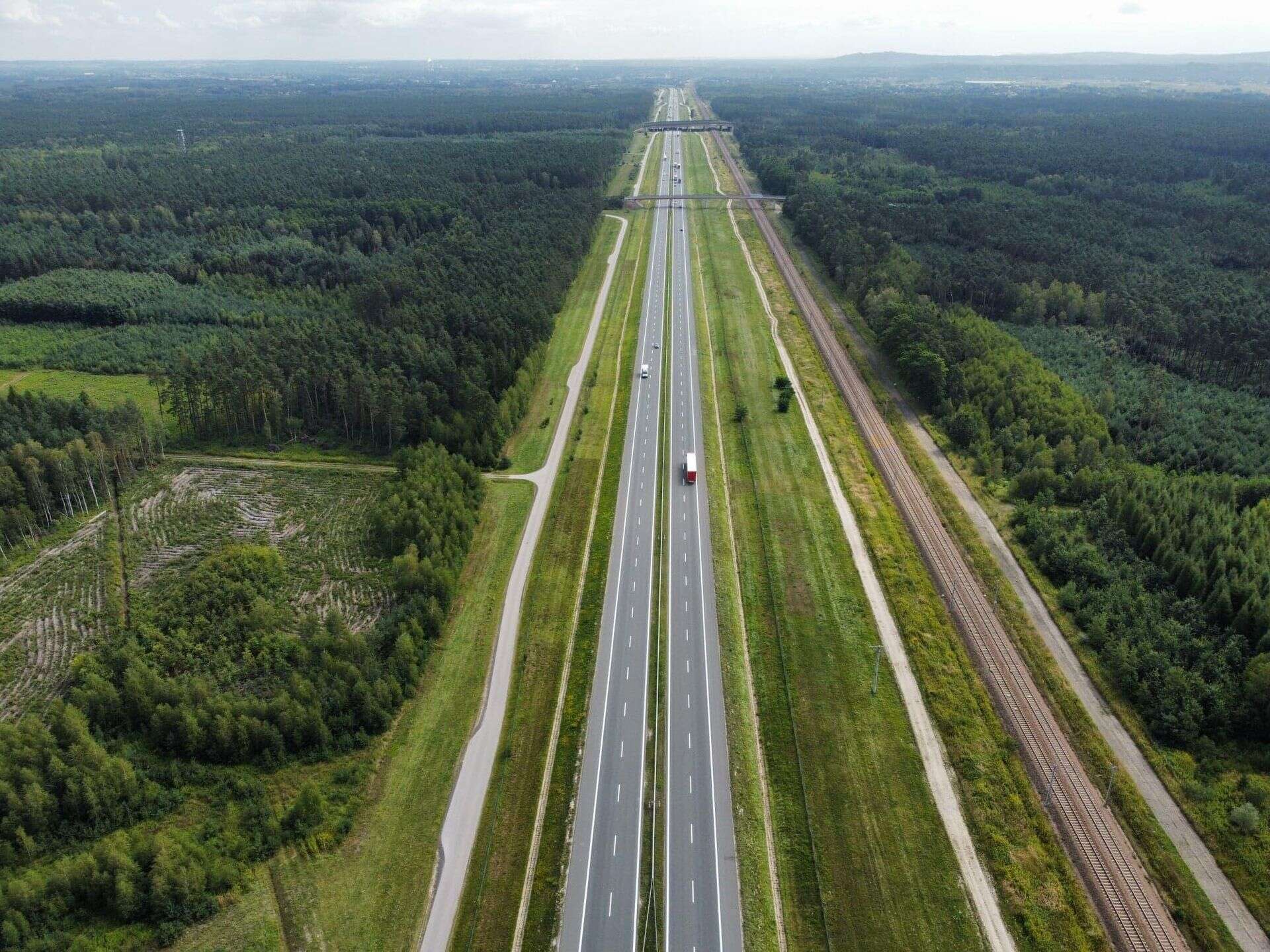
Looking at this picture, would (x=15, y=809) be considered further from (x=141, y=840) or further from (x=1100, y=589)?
(x=1100, y=589)

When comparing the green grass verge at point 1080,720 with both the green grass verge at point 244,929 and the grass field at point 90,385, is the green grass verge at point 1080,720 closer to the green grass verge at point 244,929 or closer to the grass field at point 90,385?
the green grass verge at point 244,929

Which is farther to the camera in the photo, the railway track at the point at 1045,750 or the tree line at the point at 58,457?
the tree line at the point at 58,457

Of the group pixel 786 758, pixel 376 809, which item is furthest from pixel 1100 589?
pixel 376 809

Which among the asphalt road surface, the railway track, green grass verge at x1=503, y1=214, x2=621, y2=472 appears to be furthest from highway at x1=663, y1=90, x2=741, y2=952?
the railway track

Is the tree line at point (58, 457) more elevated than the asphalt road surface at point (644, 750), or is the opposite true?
the tree line at point (58, 457)

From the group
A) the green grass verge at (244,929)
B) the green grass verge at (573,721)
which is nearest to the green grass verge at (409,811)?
the green grass verge at (244,929)

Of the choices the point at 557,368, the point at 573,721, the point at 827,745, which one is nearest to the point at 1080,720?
the point at 827,745

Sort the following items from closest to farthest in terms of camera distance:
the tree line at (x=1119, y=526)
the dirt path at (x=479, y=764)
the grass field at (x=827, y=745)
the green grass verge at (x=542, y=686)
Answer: the grass field at (x=827, y=745), the dirt path at (x=479, y=764), the green grass verge at (x=542, y=686), the tree line at (x=1119, y=526)
